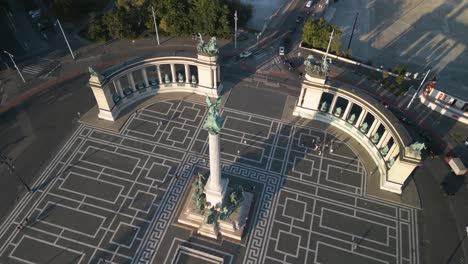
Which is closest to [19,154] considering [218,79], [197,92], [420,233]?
[197,92]

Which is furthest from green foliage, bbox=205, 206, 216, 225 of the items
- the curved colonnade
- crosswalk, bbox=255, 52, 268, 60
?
crosswalk, bbox=255, 52, 268, 60

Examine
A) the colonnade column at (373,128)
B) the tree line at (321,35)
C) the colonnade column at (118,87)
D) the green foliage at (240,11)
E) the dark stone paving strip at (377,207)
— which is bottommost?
the dark stone paving strip at (377,207)

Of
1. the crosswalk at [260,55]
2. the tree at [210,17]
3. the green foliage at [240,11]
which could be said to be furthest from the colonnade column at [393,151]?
the green foliage at [240,11]

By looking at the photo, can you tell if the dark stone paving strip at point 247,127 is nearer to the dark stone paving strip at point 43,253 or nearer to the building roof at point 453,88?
the dark stone paving strip at point 43,253

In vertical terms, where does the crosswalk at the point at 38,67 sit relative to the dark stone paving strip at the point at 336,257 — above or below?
above

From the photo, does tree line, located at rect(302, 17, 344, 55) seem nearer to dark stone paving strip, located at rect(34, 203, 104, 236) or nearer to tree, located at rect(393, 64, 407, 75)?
tree, located at rect(393, 64, 407, 75)

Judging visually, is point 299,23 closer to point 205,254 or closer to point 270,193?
point 270,193
